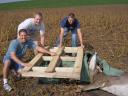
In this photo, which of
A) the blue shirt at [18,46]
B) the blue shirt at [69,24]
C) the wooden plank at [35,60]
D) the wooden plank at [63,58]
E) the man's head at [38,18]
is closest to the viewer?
the wooden plank at [35,60]

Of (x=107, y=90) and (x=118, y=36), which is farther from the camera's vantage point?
(x=118, y=36)

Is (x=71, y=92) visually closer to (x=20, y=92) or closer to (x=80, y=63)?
(x=80, y=63)

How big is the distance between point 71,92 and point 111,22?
8.84m

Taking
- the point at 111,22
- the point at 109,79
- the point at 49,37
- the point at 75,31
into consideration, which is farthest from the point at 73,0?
the point at 109,79

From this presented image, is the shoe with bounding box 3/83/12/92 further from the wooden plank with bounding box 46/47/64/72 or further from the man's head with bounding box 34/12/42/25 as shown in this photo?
the man's head with bounding box 34/12/42/25

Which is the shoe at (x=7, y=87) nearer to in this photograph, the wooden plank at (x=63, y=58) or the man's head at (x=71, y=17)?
the wooden plank at (x=63, y=58)

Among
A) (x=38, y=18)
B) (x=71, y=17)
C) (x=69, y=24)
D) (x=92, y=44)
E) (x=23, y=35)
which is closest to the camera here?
(x=23, y=35)

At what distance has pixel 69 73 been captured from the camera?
5766 millimetres

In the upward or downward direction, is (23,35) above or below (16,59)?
above

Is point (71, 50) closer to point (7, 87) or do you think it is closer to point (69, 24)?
point (69, 24)

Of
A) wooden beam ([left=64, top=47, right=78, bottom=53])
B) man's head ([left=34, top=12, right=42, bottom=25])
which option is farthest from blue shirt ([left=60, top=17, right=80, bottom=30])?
man's head ([left=34, top=12, right=42, bottom=25])

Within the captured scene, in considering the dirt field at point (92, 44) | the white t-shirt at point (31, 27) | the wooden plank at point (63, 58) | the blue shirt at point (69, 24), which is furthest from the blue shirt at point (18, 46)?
the blue shirt at point (69, 24)

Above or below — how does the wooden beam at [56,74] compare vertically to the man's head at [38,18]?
below

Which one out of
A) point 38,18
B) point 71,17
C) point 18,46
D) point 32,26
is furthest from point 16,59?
point 71,17
